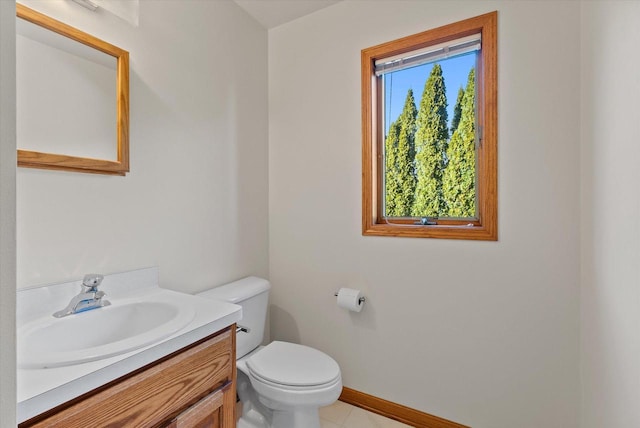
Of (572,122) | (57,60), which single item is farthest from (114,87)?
(572,122)

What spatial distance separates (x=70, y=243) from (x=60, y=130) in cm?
40

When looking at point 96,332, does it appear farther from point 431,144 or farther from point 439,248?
point 431,144

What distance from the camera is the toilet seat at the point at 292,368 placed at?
131 centimetres

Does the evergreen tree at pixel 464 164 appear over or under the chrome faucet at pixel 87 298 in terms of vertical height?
over

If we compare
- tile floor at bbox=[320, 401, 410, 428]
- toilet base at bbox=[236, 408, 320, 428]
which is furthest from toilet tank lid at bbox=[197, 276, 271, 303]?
tile floor at bbox=[320, 401, 410, 428]

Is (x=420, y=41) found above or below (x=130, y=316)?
above

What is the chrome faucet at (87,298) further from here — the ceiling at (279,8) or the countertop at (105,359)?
the ceiling at (279,8)

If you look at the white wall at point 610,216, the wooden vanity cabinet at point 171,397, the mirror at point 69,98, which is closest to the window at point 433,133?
the white wall at point 610,216

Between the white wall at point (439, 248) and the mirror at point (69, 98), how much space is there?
100cm

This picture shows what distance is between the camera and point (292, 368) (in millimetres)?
1406

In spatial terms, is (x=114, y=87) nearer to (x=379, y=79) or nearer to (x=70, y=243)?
(x=70, y=243)

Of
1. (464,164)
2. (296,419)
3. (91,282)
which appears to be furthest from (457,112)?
(91,282)

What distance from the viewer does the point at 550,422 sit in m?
1.36

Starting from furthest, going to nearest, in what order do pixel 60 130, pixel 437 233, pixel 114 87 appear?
pixel 437 233, pixel 114 87, pixel 60 130
